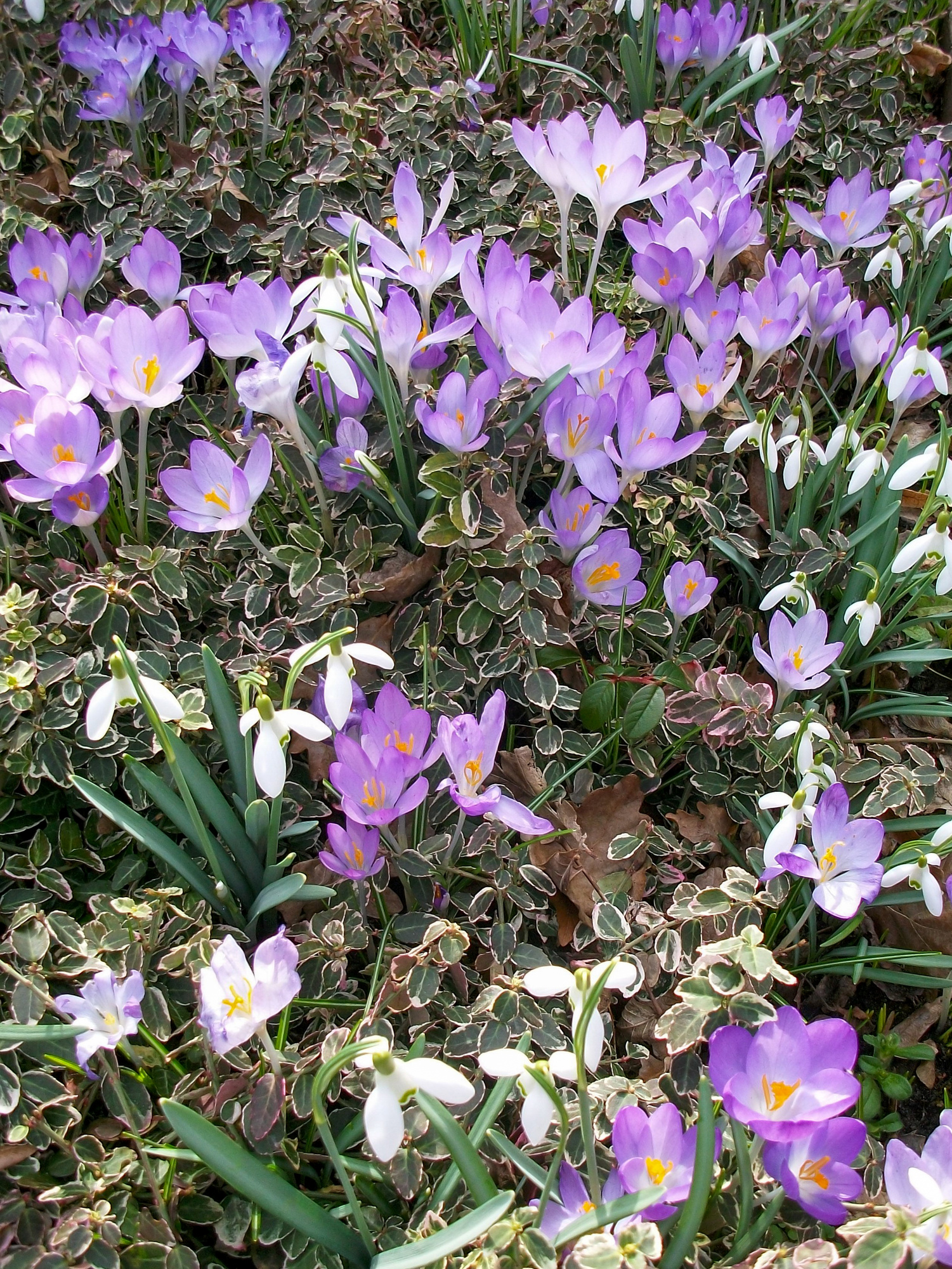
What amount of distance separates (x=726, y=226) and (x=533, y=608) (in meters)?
0.85

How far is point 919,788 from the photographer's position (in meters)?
1.58

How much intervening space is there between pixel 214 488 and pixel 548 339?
1.84ft

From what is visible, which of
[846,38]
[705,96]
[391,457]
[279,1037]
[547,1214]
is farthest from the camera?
[846,38]

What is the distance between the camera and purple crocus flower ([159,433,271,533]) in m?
1.50

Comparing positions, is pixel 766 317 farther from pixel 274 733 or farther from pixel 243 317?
pixel 274 733

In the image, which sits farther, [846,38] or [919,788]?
[846,38]

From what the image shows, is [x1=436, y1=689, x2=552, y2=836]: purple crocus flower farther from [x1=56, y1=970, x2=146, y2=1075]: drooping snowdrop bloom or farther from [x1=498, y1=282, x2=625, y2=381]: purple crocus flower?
[x1=498, y1=282, x2=625, y2=381]: purple crocus flower

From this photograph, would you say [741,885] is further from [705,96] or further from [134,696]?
[705,96]

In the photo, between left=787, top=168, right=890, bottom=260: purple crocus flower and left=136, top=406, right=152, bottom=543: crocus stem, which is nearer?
left=136, top=406, right=152, bottom=543: crocus stem

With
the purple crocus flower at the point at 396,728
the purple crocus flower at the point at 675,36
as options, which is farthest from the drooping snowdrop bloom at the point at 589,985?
the purple crocus flower at the point at 675,36

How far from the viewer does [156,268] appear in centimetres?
176

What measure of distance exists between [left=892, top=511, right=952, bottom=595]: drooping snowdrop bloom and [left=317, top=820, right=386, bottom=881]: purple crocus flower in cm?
87

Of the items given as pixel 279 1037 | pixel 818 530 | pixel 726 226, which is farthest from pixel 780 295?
pixel 279 1037

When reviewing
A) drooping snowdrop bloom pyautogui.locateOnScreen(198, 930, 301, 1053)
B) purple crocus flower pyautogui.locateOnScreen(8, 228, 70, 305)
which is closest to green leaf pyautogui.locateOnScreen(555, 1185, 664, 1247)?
drooping snowdrop bloom pyautogui.locateOnScreen(198, 930, 301, 1053)
